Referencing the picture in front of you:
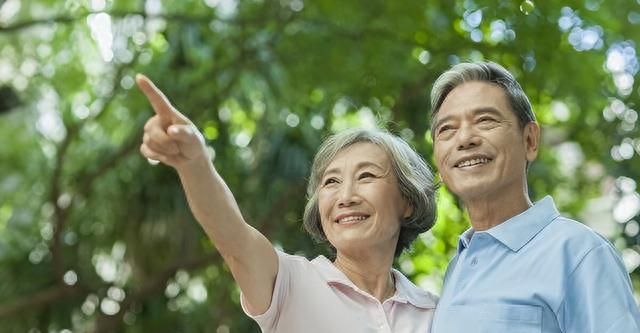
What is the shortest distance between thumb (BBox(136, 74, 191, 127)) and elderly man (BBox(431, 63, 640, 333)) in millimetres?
Result: 710

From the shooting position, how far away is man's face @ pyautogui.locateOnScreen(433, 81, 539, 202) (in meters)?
2.28

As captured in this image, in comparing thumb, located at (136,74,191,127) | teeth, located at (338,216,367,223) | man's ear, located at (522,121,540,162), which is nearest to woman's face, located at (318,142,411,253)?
teeth, located at (338,216,367,223)

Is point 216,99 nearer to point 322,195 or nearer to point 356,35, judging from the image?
point 356,35

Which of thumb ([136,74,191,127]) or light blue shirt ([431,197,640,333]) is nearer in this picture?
thumb ([136,74,191,127])

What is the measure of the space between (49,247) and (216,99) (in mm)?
1721

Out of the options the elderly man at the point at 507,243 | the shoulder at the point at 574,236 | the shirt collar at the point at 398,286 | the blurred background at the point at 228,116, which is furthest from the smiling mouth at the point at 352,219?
the blurred background at the point at 228,116

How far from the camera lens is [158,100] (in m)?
1.84

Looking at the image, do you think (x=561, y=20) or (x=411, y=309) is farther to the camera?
(x=561, y=20)

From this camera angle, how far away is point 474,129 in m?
2.30

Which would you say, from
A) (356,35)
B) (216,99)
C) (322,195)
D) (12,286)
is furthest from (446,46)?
(12,286)

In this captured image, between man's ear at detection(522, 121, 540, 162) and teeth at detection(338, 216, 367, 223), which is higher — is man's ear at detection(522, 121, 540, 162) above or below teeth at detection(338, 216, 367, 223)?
above

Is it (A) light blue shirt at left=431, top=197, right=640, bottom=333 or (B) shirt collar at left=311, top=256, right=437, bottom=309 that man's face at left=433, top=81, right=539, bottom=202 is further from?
(B) shirt collar at left=311, top=256, right=437, bottom=309

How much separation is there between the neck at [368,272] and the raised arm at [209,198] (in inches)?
13.0

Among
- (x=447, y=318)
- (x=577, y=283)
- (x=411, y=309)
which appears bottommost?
(x=411, y=309)
